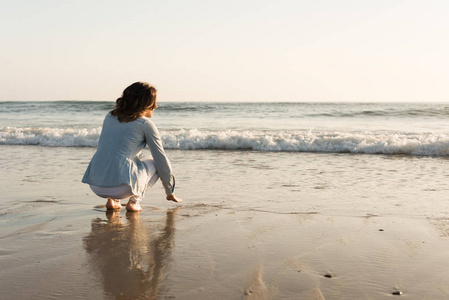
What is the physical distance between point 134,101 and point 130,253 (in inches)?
61.6

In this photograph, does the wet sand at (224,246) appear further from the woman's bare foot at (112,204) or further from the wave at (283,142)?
the wave at (283,142)

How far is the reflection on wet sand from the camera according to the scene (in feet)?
8.84

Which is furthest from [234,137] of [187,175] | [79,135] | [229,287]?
[229,287]

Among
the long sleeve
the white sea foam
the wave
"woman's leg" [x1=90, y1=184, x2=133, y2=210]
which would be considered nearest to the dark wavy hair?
the long sleeve

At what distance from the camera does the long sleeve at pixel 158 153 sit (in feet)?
14.5

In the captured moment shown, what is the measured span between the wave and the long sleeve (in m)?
7.16

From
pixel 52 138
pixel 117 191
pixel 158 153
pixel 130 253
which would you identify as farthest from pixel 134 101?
pixel 52 138

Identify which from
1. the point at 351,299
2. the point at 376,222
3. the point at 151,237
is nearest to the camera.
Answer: the point at 351,299

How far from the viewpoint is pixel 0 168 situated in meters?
7.89

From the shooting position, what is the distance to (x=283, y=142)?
39.1 feet

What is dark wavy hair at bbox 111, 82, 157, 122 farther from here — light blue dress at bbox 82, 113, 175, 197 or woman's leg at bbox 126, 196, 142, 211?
woman's leg at bbox 126, 196, 142, 211

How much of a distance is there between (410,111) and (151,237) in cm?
2595

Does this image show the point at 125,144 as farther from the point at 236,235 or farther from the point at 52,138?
the point at 52,138

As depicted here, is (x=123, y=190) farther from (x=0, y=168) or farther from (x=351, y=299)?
(x=0, y=168)
